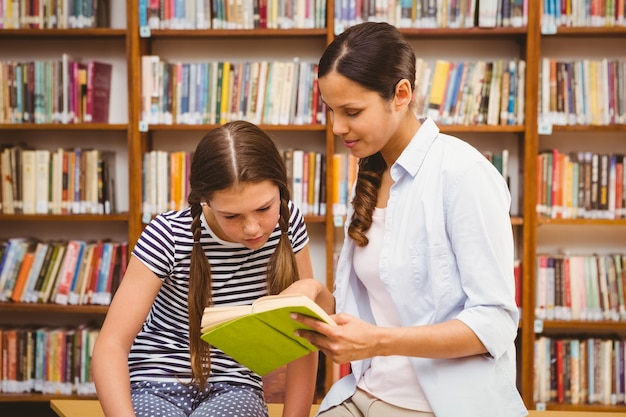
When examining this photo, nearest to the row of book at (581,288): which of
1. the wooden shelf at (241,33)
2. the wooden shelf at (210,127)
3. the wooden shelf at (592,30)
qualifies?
the wooden shelf at (592,30)

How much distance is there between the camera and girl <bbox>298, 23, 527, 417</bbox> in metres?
1.29

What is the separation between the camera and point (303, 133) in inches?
130

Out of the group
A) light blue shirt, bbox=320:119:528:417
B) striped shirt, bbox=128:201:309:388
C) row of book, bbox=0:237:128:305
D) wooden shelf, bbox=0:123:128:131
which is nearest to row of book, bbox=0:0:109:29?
wooden shelf, bbox=0:123:128:131

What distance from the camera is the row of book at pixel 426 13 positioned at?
297cm

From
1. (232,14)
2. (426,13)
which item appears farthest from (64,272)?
(426,13)

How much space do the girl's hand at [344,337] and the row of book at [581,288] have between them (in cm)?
198

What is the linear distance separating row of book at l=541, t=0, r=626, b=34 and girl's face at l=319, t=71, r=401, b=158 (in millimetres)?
1795

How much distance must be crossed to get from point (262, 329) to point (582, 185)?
85.8 inches

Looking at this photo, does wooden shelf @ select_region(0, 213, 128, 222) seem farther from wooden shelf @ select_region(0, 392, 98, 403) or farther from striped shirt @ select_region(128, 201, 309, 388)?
striped shirt @ select_region(128, 201, 309, 388)

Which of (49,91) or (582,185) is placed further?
(49,91)

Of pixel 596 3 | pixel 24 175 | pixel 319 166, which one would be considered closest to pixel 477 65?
pixel 596 3

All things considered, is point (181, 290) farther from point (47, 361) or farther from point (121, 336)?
point (47, 361)

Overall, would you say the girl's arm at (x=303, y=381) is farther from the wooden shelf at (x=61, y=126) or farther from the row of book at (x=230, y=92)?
the wooden shelf at (x=61, y=126)

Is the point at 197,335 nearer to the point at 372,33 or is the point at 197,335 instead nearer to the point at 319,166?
the point at 372,33
